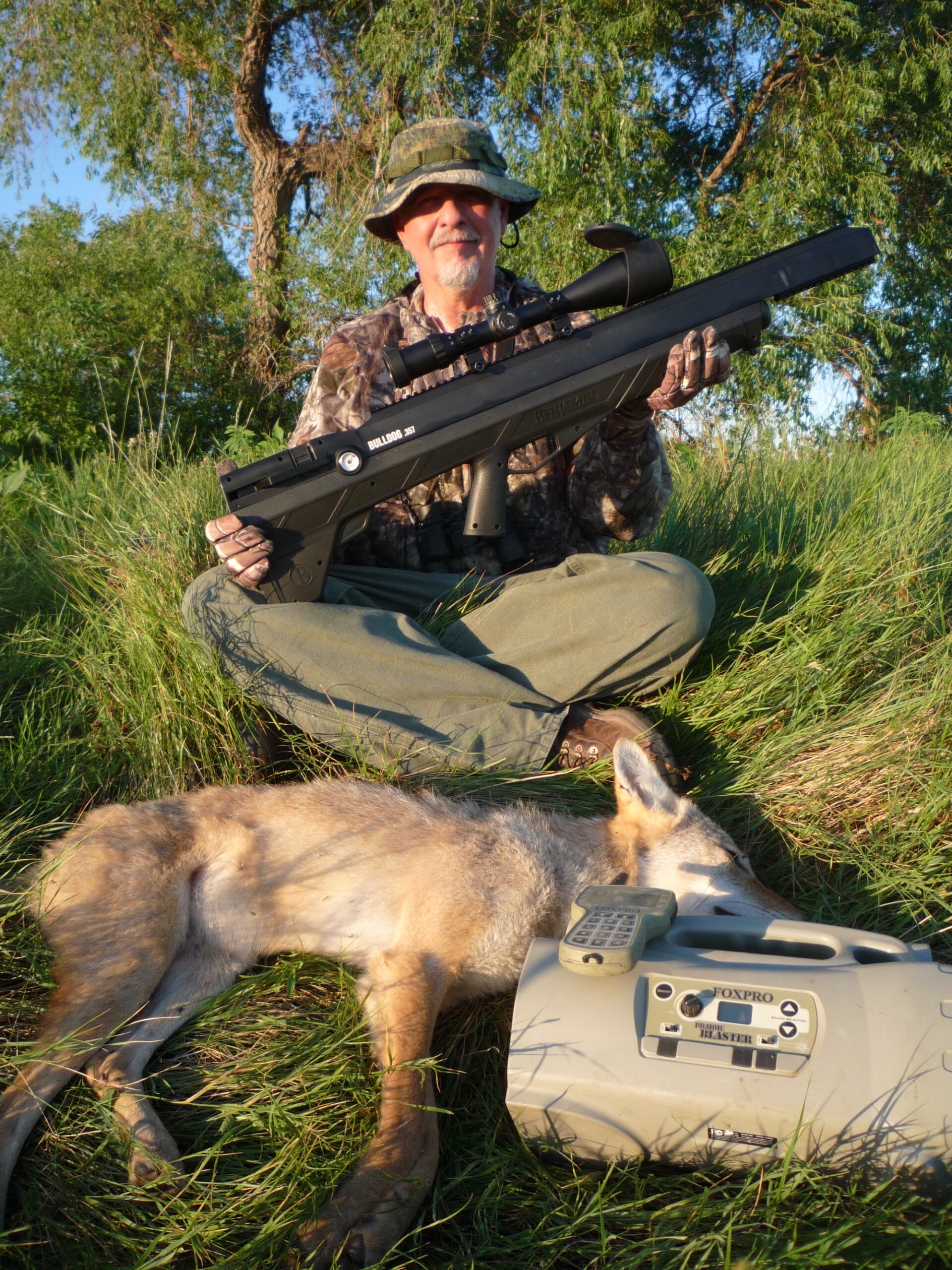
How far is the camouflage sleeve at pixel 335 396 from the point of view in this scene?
4184mm

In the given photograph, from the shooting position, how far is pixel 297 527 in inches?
136

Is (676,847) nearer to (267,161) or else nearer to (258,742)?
(258,742)

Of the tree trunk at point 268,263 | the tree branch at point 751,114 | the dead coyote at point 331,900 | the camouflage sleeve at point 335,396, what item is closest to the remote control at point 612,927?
the dead coyote at point 331,900

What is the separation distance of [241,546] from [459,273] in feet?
6.19

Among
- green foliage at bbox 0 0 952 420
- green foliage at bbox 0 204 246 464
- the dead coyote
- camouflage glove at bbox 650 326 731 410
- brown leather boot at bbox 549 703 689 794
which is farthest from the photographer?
green foliage at bbox 0 0 952 420

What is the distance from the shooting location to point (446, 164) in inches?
161

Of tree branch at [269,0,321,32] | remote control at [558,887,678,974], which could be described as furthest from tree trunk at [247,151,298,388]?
remote control at [558,887,678,974]

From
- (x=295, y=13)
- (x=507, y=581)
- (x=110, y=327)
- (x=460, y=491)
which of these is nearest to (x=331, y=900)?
(x=507, y=581)

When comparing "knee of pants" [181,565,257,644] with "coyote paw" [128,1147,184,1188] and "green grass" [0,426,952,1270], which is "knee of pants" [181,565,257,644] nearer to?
"green grass" [0,426,952,1270]

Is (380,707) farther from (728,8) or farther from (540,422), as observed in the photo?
(728,8)

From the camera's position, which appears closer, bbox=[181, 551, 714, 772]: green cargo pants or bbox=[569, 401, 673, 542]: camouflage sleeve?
bbox=[181, 551, 714, 772]: green cargo pants

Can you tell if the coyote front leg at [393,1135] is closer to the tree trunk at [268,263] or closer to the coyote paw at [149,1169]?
the coyote paw at [149,1169]

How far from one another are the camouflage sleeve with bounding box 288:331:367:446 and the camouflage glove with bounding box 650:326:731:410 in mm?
1534

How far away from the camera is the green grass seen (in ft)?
5.74
